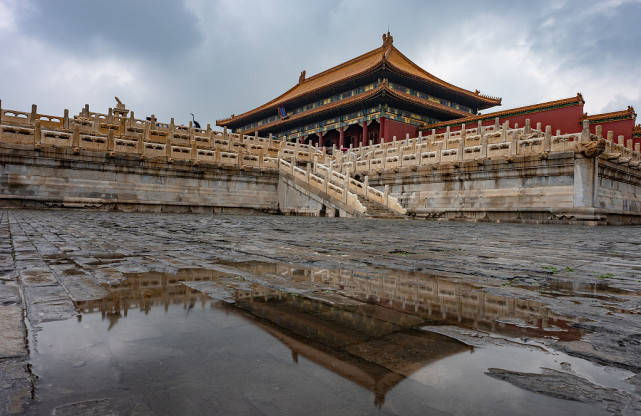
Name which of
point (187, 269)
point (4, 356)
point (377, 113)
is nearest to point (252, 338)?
point (4, 356)

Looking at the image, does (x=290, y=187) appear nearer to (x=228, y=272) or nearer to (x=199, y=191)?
(x=199, y=191)

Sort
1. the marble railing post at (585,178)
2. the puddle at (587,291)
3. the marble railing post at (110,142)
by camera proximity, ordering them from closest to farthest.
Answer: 1. the puddle at (587,291)
2. the marble railing post at (585,178)
3. the marble railing post at (110,142)

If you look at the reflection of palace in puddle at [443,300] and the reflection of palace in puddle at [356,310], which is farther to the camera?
the reflection of palace in puddle at [443,300]

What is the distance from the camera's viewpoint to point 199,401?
3.41ft

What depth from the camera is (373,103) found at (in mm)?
30875

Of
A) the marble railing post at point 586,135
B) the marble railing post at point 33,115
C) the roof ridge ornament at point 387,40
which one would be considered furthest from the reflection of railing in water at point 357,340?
the roof ridge ornament at point 387,40

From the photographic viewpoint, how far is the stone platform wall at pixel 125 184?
15.2m

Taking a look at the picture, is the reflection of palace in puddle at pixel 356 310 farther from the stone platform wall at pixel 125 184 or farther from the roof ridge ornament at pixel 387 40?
the roof ridge ornament at pixel 387 40

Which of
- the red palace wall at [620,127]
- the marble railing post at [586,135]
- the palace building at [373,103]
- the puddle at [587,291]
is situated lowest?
the puddle at [587,291]

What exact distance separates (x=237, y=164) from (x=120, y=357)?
62.5 feet

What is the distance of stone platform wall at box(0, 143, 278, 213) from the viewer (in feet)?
49.9

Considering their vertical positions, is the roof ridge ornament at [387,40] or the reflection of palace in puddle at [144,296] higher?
the roof ridge ornament at [387,40]

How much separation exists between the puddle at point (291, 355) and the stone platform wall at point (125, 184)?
16495 mm

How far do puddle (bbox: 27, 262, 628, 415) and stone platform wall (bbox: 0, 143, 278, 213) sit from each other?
1649 cm
